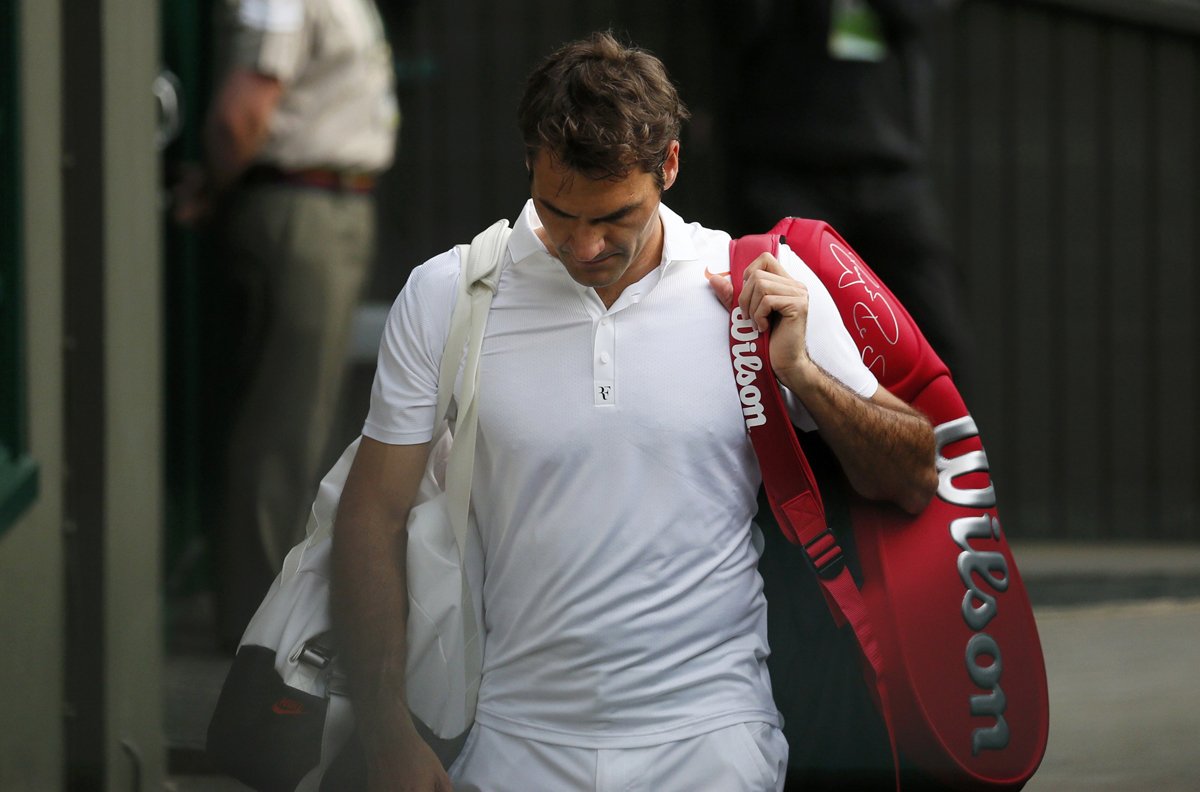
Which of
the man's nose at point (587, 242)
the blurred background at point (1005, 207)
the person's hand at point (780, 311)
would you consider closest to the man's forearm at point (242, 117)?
the blurred background at point (1005, 207)

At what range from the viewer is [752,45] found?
18.2 ft

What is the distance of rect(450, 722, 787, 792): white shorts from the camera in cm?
253

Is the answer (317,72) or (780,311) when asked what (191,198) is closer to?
(317,72)

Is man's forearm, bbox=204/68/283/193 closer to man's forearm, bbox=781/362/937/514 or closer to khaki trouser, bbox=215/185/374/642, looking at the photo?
khaki trouser, bbox=215/185/374/642

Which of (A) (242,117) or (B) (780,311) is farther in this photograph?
(A) (242,117)

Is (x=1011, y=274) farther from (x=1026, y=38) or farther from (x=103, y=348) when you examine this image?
(x=103, y=348)

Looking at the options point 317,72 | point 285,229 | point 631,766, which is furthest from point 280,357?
point 631,766

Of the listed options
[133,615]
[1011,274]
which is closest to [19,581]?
Answer: [133,615]

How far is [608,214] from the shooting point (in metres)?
2.49

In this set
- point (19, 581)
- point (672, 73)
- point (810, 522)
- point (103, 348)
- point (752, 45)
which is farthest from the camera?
point (672, 73)

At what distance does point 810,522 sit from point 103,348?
165 centimetres

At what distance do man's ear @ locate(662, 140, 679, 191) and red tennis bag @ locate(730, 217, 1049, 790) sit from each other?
0.15 metres

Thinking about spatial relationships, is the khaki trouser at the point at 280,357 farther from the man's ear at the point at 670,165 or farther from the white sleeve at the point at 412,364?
the man's ear at the point at 670,165

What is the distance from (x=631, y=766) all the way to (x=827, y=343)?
0.63 m
